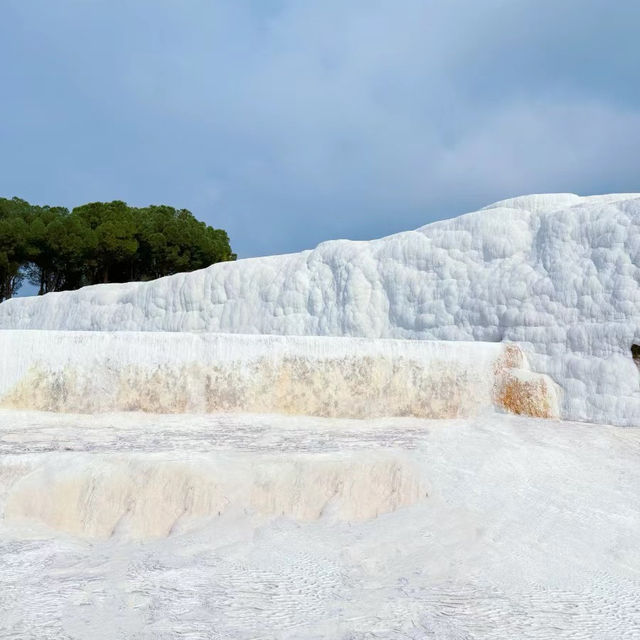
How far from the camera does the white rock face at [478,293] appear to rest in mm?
14352

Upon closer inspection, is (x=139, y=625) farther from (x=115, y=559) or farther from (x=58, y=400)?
(x=58, y=400)

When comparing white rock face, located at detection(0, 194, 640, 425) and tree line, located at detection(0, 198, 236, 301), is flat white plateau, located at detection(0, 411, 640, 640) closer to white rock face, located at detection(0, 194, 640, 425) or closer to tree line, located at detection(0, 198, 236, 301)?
white rock face, located at detection(0, 194, 640, 425)

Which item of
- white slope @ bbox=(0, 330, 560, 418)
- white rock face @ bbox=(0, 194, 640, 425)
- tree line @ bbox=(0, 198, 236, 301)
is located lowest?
white slope @ bbox=(0, 330, 560, 418)

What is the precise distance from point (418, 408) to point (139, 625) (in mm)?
9268

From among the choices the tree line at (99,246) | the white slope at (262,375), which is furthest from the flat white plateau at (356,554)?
the tree line at (99,246)

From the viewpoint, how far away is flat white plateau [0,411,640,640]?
5547 mm

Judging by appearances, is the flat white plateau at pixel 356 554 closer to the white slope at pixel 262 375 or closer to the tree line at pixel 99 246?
the white slope at pixel 262 375

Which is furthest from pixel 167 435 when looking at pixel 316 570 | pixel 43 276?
pixel 43 276

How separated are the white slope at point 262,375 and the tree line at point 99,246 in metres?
22.9

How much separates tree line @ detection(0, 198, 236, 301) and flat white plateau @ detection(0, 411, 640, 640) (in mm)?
25079

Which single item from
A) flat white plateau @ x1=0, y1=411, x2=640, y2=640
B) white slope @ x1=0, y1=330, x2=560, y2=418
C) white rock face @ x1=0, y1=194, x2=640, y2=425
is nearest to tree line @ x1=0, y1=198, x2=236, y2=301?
white rock face @ x1=0, y1=194, x2=640, y2=425

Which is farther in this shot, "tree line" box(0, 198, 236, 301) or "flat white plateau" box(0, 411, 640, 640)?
"tree line" box(0, 198, 236, 301)

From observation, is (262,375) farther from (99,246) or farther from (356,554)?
(99,246)

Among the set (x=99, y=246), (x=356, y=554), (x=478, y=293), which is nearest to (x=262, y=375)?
(x=478, y=293)
